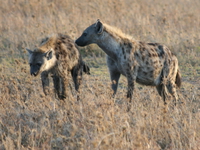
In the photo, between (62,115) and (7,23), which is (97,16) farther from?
(62,115)

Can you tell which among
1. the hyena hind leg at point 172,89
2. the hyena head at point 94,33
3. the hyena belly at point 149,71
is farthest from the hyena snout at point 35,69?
the hyena hind leg at point 172,89

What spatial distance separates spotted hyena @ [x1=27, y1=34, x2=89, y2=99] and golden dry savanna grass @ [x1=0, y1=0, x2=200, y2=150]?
0.23 meters

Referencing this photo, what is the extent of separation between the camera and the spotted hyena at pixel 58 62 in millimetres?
5000

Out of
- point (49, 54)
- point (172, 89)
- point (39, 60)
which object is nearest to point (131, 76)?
point (172, 89)

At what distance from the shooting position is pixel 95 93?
4789 millimetres

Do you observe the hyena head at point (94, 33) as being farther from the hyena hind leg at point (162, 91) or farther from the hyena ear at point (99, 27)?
the hyena hind leg at point (162, 91)

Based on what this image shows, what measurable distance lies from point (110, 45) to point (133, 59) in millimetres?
350

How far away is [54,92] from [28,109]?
771 mm

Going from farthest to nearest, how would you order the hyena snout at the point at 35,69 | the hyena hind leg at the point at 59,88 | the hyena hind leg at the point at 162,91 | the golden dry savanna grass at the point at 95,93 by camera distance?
the hyena hind leg at the point at 162,91 → the hyena hind leg at the point at 59,88 → the hyena snout at the point at 35,69 → the golden dry savanna grass at the point at 95,93

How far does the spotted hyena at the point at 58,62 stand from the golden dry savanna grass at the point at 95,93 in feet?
0.76

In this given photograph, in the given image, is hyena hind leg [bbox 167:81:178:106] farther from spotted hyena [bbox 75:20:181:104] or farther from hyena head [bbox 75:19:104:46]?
hyena head [bbox 75:19:104:46]

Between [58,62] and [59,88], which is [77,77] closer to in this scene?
[59,88]

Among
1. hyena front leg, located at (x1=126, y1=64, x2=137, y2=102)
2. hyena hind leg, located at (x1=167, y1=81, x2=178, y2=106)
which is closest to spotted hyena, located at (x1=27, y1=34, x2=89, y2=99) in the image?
hyena front leg, located at (x1=126, y1=64, x2=137, y2=102)

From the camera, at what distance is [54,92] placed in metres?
5.29
